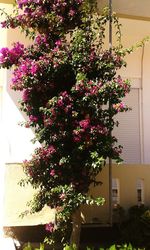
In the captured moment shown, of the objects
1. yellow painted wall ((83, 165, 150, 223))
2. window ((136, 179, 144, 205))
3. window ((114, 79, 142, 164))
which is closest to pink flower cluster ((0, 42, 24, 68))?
yellow painted wall ((83, 165, 150, 223))

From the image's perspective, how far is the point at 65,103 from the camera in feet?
21.5

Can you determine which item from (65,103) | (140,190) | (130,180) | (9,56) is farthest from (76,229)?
(9,56)

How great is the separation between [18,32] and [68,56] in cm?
191

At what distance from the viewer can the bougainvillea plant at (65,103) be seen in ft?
21.4

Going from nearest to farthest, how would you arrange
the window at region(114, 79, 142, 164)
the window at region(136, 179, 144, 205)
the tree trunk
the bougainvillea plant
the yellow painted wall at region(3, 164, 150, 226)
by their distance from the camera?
the bougainvillea plant → the tree trunk → the yellow painted wall at region(3, 164, 150, 226) → the window at region(136, 179, 144, 205) → the window at region(114, 79, 142, 164)

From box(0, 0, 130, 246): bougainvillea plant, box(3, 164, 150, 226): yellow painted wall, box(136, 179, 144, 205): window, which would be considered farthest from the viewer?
box(136, 179, 144, 205): window

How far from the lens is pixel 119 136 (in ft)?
33.1

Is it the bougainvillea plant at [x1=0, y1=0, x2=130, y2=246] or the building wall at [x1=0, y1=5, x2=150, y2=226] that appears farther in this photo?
the building wall at [x1=0, y1=5, x2=150, y2=226]

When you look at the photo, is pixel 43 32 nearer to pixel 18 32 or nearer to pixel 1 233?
pixel 18 32

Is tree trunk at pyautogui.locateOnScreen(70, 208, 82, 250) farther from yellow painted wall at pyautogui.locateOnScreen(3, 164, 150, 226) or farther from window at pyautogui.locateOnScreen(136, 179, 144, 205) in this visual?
window at pyautogui.locateOnScreen(136, 179, 144, 205)

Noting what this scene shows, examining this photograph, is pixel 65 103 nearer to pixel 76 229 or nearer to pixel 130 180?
pixel 76 229

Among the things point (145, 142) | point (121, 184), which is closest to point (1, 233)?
point (121, 184)

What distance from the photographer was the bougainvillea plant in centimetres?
654

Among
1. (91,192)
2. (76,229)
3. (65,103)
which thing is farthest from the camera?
(91,192)
